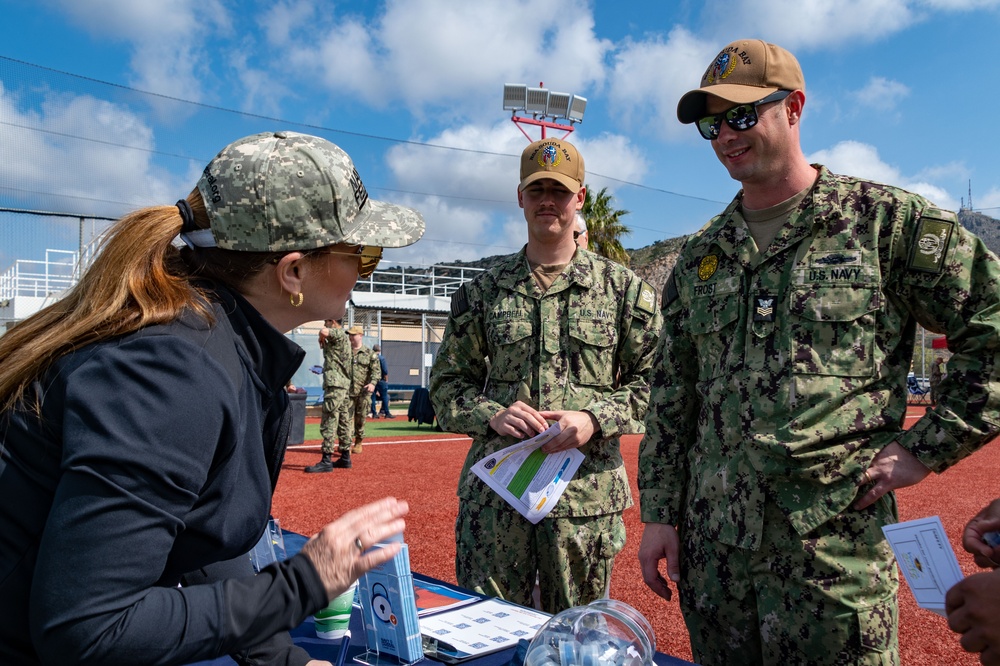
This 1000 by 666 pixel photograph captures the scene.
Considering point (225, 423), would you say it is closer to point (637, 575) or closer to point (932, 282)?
point (932, 282)

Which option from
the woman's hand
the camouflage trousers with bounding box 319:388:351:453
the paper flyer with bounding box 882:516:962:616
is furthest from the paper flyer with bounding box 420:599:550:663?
the camouflage trousers with bounding box 319:388:351:453

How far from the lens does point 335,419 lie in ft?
34.9

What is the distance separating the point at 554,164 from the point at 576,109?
20378 millimetres

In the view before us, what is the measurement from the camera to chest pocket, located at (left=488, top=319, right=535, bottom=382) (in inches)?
117

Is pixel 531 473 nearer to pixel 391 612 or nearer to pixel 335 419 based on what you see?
pixel 391 612

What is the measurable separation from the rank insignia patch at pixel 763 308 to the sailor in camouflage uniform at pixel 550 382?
0.83 m

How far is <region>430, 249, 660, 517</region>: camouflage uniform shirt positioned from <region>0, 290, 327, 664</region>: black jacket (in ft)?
5.40

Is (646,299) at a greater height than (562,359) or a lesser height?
greater

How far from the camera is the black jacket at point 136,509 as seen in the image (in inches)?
41.8

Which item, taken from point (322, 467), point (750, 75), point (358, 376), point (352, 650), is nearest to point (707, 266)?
point (750, 75)

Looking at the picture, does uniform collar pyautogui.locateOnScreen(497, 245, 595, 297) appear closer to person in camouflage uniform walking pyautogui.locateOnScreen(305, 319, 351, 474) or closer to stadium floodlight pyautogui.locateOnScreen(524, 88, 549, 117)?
person in camouflage uniform walking pyautogui.locateOnScreen(305, 319, 351, 474)

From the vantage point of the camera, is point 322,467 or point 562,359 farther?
point 322,467

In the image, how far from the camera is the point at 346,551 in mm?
1258

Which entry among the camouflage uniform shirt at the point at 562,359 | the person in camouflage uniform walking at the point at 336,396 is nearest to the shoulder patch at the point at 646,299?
the camouflage uniform shirt at the point at 562,359
